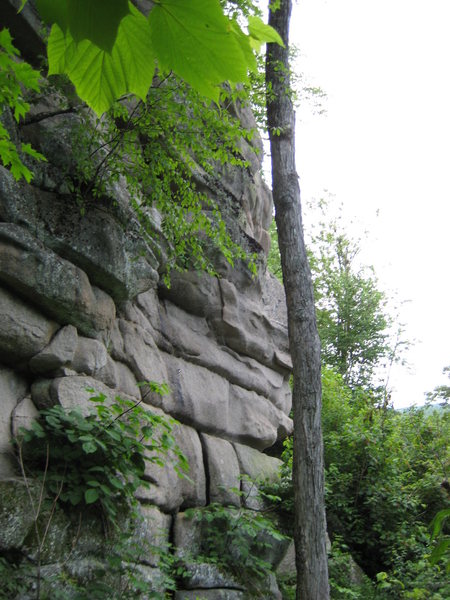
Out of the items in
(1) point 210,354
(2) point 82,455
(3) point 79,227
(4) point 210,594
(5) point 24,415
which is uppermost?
(3) point 79,227

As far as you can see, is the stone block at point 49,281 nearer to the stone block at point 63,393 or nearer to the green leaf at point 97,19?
the stone block at point 63,393

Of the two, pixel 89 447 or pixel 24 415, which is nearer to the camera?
pixel 89 447

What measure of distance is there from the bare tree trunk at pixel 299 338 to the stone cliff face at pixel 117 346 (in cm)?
67

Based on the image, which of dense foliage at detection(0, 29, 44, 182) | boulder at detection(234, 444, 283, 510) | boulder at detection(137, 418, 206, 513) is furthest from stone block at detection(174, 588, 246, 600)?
dense foliage at detection(0, 29, 44, 182)

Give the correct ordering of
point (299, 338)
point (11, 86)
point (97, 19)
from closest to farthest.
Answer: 1. point (97, 19)
2. point (11, 86)
3. point (299, 338)

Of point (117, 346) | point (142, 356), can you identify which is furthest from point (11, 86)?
point (142, 356)

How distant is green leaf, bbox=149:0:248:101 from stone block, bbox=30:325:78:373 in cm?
453

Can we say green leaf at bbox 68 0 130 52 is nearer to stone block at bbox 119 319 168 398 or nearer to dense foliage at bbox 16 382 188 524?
dense foliage at bbox 16 382 188 524

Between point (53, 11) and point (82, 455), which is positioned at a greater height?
point (53, 11)

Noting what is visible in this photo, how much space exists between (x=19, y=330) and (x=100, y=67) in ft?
14.2

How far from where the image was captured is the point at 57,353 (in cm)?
500

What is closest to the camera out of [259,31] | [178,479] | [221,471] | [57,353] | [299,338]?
[259,31]

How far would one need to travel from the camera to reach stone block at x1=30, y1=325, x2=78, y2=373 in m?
4.94

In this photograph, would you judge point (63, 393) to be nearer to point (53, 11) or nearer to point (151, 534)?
point (151, 534)
